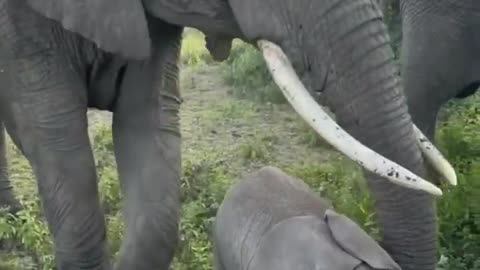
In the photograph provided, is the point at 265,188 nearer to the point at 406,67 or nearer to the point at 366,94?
the point at 366,94

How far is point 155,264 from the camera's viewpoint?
408 cm

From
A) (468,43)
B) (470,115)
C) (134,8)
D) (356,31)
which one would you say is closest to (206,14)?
(134,8)

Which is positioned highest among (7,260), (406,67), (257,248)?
(406,67)

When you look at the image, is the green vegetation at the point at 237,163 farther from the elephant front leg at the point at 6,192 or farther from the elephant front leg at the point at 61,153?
the elephant front leg at the point at 61,153

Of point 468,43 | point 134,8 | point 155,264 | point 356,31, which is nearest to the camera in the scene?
point 356,31

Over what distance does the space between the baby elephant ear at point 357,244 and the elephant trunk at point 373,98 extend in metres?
0.09

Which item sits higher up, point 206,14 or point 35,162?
point 206,14

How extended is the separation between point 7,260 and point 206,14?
6.15ft

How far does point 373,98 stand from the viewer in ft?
10.4

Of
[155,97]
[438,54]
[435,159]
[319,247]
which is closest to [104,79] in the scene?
[155,97]

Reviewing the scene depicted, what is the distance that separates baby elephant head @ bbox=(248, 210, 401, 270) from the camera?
321cm

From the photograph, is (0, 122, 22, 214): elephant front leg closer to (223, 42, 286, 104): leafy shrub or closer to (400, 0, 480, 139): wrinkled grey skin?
(400, 0, 480, 139): wrinkled grey skin

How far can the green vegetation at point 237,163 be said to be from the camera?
16.0 ft

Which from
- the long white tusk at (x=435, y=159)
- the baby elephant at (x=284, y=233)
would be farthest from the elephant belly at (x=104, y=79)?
the long white tusk at (x=435, y=159)
